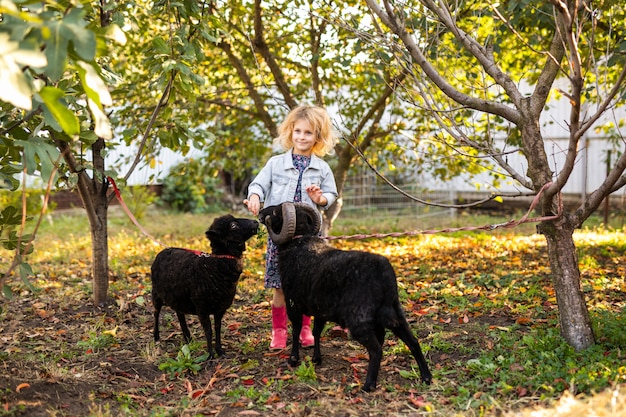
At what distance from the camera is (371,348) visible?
149 inches

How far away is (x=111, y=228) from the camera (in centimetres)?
1227

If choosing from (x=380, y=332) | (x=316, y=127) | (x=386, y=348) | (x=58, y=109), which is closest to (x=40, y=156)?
(x=58, y=109)

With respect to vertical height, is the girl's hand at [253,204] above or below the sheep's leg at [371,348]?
above

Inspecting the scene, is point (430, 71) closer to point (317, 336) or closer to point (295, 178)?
point (295, 178)

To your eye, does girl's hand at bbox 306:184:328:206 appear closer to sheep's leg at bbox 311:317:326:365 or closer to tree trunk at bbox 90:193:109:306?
sheep's leg at bbox 311:317:326:365

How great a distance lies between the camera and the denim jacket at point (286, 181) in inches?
193

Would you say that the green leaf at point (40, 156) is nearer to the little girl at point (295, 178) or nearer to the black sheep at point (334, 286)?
the black sheep at point (334, 286)

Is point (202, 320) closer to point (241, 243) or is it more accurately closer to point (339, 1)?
point (241, 243)

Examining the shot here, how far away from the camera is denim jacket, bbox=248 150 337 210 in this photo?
490 centimetres

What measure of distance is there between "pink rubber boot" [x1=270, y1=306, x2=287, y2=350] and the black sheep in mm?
493

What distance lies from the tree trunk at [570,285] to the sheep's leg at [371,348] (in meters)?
1.48

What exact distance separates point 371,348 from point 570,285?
5.21ft

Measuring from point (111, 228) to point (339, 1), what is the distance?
7.08 m

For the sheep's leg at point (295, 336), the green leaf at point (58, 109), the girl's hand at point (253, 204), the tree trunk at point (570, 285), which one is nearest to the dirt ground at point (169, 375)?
the sheep's leg at point (295, 336)
